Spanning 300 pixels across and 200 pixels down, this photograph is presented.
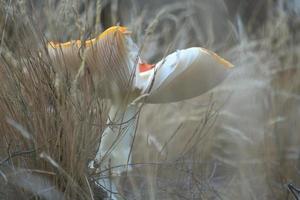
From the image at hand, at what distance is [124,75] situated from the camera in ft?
5.12

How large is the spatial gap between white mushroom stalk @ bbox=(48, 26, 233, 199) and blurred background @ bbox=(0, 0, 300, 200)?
0.04 meters

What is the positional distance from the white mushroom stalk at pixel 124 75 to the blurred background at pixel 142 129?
0.04 m

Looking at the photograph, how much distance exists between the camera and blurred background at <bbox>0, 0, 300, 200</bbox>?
1466mm

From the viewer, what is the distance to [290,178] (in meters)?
1.80

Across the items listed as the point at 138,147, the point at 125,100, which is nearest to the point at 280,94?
the point at 138,147

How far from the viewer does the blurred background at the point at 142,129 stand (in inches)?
57.7

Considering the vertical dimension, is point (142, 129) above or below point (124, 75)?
above

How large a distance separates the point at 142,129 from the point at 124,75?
0.69 meters

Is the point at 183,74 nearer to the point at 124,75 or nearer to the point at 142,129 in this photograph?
the point at 124,75

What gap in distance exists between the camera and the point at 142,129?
2.23m

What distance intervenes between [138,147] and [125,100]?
0.52m

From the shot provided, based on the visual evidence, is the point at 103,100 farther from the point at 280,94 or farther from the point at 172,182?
the point at 280,94

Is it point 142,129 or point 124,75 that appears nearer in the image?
point 124,75

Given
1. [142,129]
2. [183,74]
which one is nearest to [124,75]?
[183,74]
